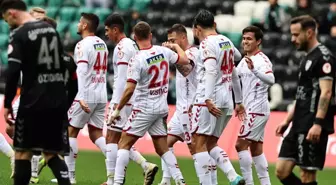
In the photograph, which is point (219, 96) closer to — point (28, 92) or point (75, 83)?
point (75, 83)

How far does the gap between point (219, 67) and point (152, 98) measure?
1.03m

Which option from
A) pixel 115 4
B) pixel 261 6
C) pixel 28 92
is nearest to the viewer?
pixel 28 92

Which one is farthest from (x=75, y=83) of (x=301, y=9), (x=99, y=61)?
(x=301, y=9)

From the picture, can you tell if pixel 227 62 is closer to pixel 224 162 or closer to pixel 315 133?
pixel 224 162

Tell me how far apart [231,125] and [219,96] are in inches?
309

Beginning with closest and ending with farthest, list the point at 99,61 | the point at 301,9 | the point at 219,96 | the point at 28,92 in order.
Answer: the point at 28,92
the point at 219,96
the point at 99,61
the point at 301,9

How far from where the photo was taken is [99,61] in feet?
51.1

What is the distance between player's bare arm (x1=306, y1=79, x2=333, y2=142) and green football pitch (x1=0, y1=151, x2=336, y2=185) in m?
5.18

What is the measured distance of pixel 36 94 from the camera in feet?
37.0

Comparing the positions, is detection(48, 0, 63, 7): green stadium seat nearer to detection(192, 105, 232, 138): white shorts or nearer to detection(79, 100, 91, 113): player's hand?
detection(79, 100, 91, 113): player's hand

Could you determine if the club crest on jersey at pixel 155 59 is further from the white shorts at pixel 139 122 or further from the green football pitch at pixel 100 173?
the green football pitch at pixel 100 173

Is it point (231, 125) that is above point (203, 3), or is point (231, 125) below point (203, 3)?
below

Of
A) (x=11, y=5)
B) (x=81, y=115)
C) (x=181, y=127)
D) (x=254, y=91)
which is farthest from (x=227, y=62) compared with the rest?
(x=11, y=5)

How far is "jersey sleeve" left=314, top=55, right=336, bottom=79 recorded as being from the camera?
11109mm
